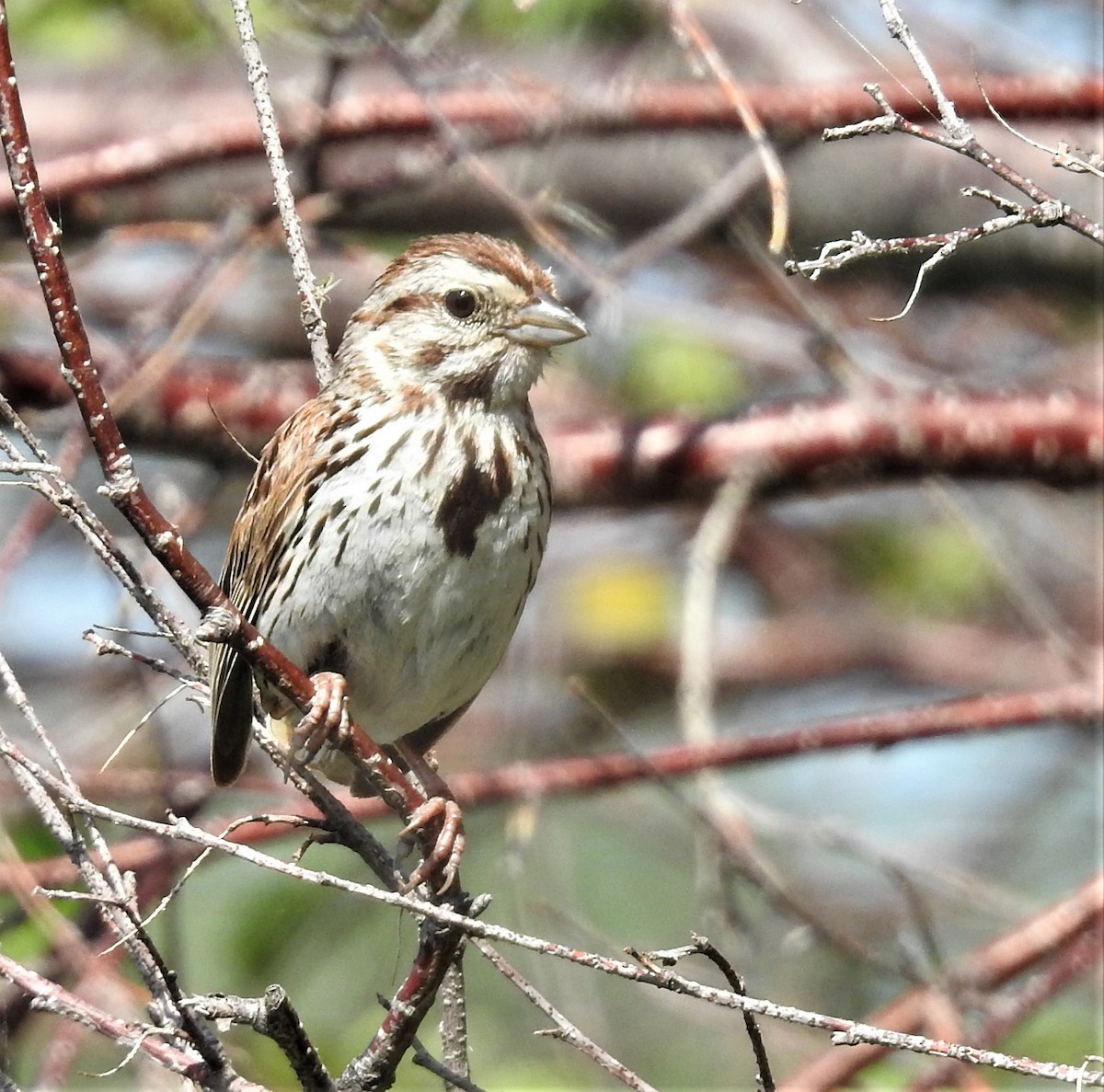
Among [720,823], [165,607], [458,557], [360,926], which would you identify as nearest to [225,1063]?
[165,607]

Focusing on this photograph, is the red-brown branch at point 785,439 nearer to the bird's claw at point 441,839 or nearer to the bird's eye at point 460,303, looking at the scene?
the bird's eye at point 460,303

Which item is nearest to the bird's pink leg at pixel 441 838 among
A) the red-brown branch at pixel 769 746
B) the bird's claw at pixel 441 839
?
the bird's claw at pixel 441 839

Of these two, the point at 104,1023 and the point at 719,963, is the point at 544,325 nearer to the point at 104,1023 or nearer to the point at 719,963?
the point at 719,963

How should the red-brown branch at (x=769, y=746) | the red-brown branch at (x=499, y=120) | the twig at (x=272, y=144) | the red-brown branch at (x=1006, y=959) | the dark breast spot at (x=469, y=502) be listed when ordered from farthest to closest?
the red-brown branch at (x=499, y=120) < the red-brown branch at (x=769, y=746) < the red-brown branch at (x=1006, y=959) < the dark breast spot at (x=469, y=502) < the twig at (x=272, y=144)

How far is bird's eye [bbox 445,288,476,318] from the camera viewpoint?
3.27 meters

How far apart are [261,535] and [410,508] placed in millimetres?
347

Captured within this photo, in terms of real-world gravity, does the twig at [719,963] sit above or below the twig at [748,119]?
below

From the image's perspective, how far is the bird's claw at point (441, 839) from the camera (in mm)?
2650

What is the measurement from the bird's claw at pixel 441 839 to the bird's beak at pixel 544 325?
0.82m

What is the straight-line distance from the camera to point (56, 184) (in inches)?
174

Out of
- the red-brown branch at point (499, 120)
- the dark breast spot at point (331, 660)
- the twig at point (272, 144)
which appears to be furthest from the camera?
the red-brown branch at point (499, 120)

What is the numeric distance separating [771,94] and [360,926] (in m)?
2.72

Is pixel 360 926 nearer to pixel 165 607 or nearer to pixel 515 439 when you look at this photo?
pixel 515 439

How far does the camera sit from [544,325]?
3.18 metres
